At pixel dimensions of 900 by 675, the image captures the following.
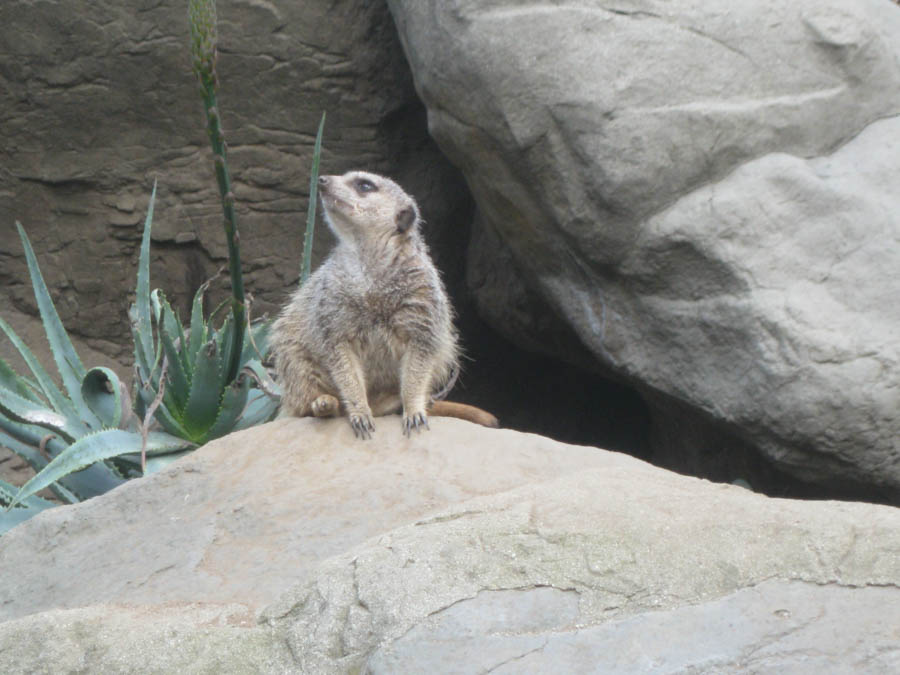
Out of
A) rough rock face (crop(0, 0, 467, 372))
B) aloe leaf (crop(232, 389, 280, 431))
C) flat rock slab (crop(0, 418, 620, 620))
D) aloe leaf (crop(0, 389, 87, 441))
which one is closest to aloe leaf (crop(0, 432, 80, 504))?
aloe leaf (crop(0, 389, 87, 441))

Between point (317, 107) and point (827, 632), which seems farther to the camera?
point (317, 107)

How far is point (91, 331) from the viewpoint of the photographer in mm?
4961

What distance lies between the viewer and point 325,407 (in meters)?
3.12

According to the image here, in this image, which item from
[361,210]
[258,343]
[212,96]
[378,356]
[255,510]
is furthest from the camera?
[258,343]

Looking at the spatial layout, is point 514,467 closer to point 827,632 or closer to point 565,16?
point 827,632

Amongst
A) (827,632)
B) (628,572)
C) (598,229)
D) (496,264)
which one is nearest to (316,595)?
(628,572)

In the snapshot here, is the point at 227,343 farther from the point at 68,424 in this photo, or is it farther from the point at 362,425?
the point at 362,425

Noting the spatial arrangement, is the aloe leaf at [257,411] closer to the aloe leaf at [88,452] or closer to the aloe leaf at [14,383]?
the aloe leaf at [88,452]

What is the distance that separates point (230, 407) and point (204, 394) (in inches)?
4.5

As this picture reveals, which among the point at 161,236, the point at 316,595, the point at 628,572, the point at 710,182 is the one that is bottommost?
the point at 161,236

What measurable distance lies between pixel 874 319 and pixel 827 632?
1875 millimetres

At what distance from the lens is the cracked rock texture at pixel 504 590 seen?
168 cm

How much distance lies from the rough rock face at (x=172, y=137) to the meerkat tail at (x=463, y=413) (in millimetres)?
1734

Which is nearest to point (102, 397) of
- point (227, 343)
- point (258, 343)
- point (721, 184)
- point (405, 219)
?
point (227, 343)
